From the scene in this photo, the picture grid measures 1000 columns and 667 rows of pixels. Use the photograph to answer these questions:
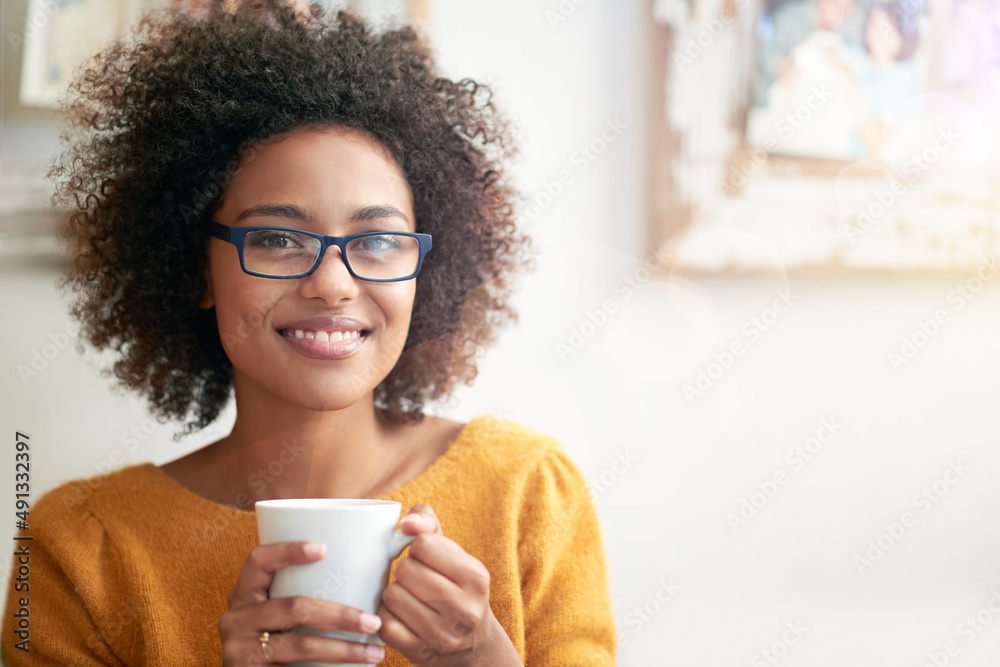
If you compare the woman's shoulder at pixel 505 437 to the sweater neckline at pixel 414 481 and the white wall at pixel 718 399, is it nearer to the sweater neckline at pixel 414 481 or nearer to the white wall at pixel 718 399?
the sweater neckline at pixel 414 481

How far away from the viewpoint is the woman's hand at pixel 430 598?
691mm

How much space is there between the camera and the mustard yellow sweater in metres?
0.95

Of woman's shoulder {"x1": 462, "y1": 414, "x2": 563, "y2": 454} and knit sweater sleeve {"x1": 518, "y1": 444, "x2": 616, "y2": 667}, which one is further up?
woman's shoulder {"x1": 462, "y1": 414, "x2": 563, "y2": 454}

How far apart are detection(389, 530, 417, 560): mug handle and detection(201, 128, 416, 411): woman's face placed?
0.82 ft

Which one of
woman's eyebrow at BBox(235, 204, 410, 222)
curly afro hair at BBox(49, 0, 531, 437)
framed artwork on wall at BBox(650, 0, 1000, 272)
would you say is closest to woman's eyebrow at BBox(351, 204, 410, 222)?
woman's eyebrow at BBox(235, 204, 410, 222)

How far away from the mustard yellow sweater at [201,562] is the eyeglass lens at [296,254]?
0.30 meters

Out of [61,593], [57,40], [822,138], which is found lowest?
[61,593]

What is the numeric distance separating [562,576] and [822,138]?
103cm

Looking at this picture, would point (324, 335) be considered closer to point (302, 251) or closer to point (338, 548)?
point (302, 251)

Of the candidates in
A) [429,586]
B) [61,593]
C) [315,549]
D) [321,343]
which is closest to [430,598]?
[429,586]

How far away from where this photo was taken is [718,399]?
1.56m

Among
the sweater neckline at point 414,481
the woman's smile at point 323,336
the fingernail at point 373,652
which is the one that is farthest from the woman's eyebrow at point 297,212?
the fingernail at point 373,652

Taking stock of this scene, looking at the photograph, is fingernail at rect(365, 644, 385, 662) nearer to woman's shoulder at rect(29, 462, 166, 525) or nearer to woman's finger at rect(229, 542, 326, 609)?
woman's finger at rect(229, 542, 326, 609)

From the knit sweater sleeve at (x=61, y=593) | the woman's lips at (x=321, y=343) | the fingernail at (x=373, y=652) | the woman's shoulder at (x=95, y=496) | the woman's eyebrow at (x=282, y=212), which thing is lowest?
the knit sweater sleeve at (x=61, y=593)
